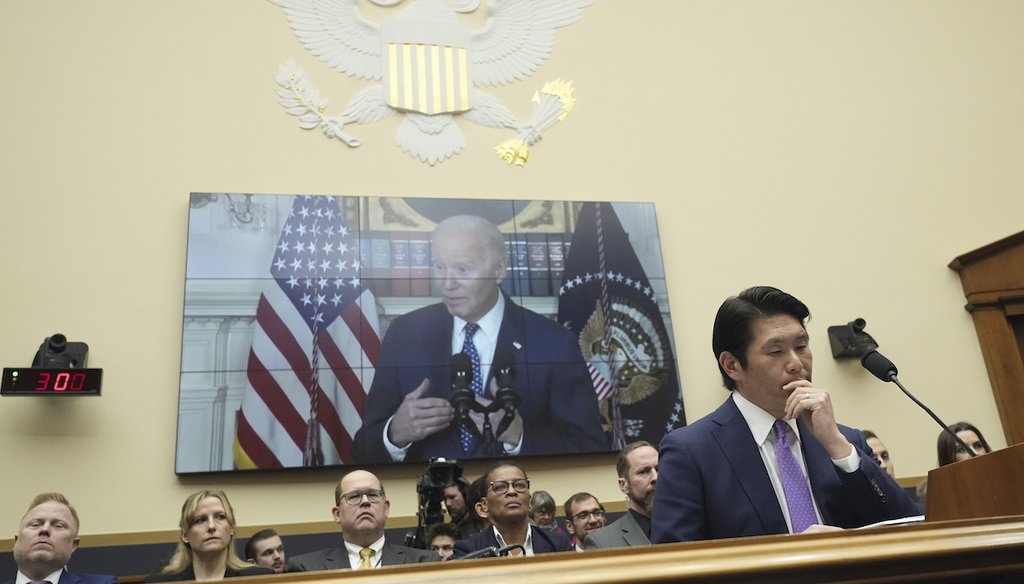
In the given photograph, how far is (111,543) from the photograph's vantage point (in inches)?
207

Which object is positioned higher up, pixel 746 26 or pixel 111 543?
pixel 746 26

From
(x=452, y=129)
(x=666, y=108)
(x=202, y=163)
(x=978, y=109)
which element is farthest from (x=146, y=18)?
(x=978, y=109)

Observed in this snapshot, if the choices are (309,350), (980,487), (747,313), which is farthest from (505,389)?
(980,487)

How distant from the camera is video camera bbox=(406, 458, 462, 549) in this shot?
178 inches

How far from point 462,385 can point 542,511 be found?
3.50 ft

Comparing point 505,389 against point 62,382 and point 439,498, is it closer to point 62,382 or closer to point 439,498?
point 439,498

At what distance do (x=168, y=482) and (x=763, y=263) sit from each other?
432 cm

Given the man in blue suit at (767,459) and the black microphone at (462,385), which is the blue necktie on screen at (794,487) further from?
the black microphone at (462,385)

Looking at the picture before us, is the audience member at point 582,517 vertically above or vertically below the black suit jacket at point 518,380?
below

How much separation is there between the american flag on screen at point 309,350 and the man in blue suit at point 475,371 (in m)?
0.15

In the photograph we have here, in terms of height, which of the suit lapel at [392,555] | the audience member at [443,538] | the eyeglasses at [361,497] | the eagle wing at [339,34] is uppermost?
the eagle wing at [339,34]

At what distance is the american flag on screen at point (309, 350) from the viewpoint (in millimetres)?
5539

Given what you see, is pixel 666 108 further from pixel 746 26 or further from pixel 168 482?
pixel 168 482

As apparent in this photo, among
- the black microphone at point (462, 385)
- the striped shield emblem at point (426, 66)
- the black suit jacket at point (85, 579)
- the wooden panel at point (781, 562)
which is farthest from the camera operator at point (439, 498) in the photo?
the wooden panel at point (781, 562)
